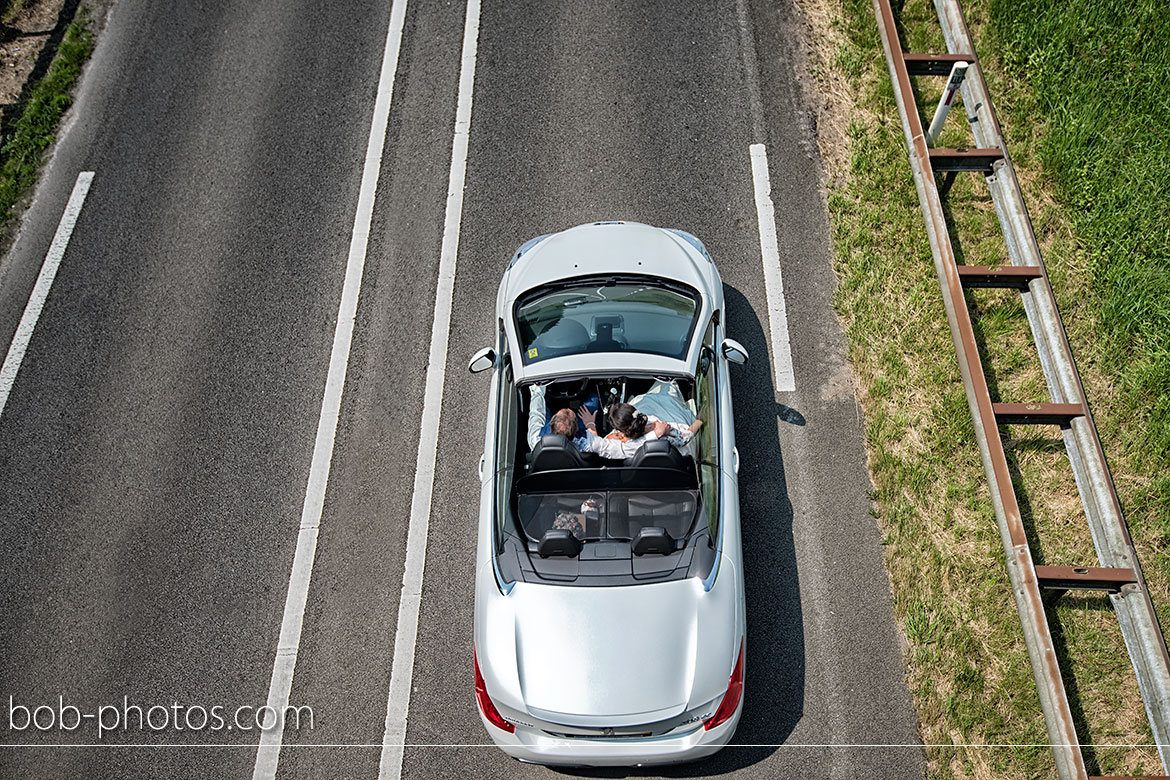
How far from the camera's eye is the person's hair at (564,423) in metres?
6.11

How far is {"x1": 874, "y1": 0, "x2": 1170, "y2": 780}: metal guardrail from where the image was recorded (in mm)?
5070

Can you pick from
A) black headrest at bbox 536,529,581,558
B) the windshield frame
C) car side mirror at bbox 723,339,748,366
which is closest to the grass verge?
car side mirror at bbox 723,339,748,366

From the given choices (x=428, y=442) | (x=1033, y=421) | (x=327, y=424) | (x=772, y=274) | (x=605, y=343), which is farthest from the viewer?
(x=772, y=274)

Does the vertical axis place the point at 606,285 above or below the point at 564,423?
above

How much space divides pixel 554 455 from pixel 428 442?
6.45 ft

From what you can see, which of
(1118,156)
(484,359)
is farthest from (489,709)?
(1118,156)

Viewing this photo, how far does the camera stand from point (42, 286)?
859 cm

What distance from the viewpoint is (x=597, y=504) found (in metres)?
5.89

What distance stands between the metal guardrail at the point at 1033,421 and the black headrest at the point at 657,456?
225 cm

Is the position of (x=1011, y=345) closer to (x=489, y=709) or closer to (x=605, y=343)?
(x=605, y=343)

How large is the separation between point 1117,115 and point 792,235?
333 centimetres

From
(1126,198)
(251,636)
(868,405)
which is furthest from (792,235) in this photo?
(251,636)

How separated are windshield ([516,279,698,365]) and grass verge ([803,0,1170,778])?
216cm

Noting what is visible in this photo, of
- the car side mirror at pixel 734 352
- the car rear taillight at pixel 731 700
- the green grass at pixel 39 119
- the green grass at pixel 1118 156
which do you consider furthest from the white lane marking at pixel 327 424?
the green grass at pixel 1118 156
